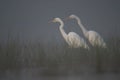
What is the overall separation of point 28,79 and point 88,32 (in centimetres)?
118

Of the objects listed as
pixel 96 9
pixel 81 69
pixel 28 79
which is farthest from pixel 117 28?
pixel 28 79

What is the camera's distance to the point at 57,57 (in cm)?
365

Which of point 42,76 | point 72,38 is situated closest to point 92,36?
point 72,38

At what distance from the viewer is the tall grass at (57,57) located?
11.7 ft

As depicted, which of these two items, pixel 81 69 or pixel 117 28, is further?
pixel 117 28

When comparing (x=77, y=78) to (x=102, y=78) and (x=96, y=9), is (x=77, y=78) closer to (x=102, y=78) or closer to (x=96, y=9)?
(x=102, y=78)

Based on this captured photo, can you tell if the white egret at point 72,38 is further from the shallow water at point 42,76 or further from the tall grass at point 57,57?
the shallow water at point 42,76

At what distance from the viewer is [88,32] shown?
400 cm

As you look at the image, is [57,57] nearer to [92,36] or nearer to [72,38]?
[72,38]

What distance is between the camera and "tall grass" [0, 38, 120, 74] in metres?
3.55

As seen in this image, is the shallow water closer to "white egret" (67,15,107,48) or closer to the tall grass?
the tall grass

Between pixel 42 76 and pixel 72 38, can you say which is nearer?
pixel 42 76

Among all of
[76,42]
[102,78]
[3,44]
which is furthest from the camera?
[76,42]

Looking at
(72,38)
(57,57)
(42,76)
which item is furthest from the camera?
(72,38)
